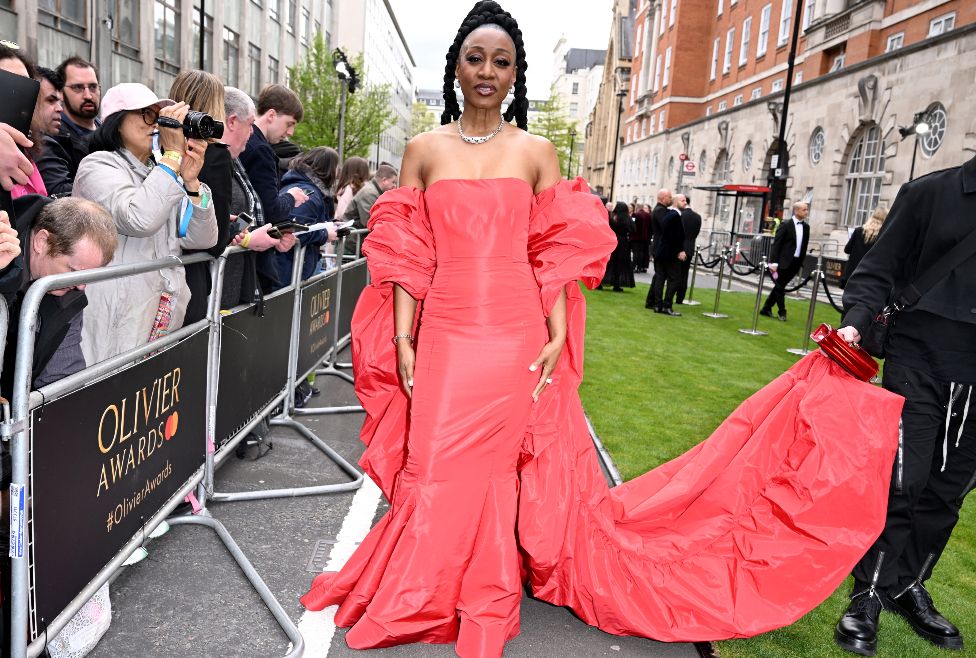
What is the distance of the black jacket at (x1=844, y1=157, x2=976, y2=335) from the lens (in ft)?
9.87

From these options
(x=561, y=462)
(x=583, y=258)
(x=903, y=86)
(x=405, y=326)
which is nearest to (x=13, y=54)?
(x=405, y=326)

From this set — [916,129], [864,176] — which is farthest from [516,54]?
[864,176]

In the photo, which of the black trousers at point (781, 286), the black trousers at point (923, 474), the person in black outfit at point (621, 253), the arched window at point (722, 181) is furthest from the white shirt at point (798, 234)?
the arched window at point (722, 181)

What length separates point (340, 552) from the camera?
372 centimetres

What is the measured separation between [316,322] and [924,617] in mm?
4584

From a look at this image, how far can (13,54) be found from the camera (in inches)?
140

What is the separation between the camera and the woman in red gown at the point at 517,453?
2920 millimetres

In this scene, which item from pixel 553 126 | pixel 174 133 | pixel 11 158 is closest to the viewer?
pixel 11 158

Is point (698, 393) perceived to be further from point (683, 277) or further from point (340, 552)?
point (683, 277)

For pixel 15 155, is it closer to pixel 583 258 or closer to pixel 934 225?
pixel 583 258

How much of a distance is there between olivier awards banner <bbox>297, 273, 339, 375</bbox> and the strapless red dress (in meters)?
2.49

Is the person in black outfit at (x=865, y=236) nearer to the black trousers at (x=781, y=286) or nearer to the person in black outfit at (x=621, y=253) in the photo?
the black trousers at (x=781, y=286)

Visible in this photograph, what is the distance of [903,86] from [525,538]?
23.3 m

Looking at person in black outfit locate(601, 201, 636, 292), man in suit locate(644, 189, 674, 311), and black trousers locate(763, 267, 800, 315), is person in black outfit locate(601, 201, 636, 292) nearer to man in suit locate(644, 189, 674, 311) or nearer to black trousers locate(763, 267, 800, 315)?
man in suit locate(644, 189, 674, 311)
